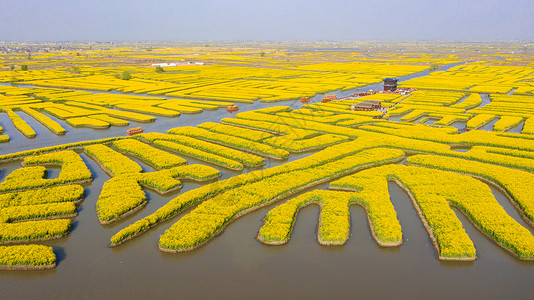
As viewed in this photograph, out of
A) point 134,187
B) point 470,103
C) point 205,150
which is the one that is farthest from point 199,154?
point 470,103

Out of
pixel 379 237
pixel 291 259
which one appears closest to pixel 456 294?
pixel 379 237

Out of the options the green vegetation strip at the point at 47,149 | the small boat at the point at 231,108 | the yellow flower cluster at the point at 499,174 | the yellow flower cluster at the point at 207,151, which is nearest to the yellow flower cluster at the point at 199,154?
the yellow flower cluster at the point at 207,151

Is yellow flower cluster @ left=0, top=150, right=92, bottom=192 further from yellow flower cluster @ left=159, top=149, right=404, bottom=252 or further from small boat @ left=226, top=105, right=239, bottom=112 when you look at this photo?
small boat @ left=226, top=105, right=239, bottom=112

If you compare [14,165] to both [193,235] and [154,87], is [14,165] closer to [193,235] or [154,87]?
[193,235]

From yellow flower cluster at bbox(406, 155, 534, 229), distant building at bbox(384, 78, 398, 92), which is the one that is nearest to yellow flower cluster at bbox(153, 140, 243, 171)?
yellow flower cluster at bbox(406, 155, 534, 229)

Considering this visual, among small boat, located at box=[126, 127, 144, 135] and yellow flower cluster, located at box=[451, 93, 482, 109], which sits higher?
yellow flower cluster, located at box=[451, 93, 482, 109]

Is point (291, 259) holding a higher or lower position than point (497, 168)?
lower
